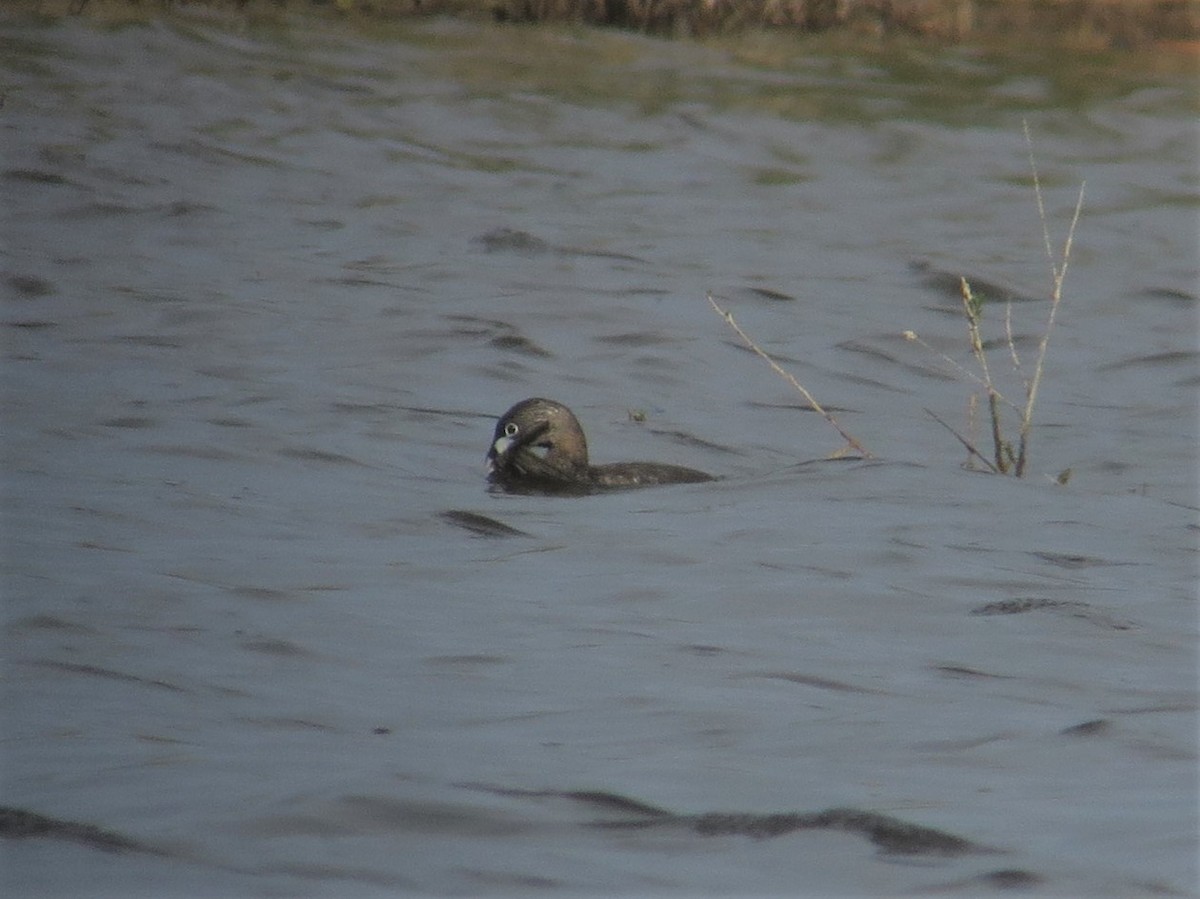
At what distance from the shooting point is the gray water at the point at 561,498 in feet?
16.2

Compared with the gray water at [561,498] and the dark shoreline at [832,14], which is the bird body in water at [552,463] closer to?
the gray water at [561,498]

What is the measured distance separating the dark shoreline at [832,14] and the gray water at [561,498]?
162 centimetres

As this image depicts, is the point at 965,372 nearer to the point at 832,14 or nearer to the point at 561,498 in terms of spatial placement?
the point at 561,498

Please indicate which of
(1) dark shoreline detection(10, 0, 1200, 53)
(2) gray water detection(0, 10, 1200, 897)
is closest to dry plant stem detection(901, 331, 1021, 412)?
(2) gray water detection(0, 10, 1200, 897)

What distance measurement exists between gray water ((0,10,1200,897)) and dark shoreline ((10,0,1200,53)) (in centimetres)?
162

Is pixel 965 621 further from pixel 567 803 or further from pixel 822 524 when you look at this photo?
pixel 567 803

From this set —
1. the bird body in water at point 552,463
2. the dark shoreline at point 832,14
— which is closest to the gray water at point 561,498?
the bird body in water at point 552,463

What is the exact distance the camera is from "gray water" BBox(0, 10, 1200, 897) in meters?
4.93

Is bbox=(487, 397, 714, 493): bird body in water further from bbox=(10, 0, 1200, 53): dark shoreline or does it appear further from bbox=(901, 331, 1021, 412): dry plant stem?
bbox=(10, 0, 1200, 53): dark shoreline

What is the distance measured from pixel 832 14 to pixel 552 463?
51.5ft

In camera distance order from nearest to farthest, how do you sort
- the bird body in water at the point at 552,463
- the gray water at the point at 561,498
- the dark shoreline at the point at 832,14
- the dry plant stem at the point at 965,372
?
1. the gray water at the point at 561,498
2. the dry plant stem at the point at 965,372
3. the bird body in water at the point at 552,463
4. the dark shoreline at the point at 832,14

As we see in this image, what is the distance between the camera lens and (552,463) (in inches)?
392

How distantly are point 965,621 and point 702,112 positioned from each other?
1361 centimetres

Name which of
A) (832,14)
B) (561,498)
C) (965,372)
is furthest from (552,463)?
(832,14)
